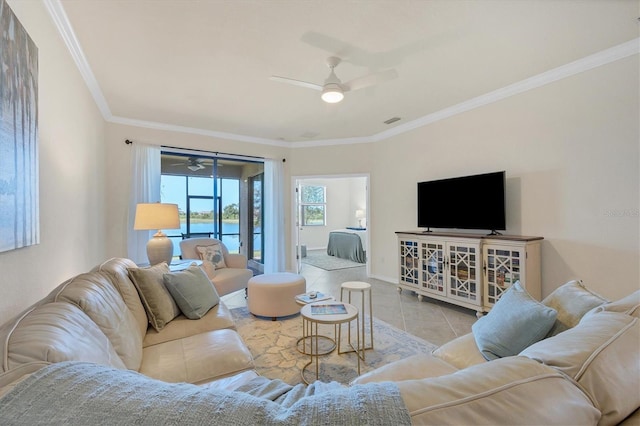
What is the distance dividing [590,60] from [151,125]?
5.63 meters

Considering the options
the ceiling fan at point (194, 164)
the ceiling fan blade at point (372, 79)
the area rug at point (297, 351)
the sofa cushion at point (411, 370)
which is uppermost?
the ceiling fan blade at point (372, 79)

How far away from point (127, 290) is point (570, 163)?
4.21m

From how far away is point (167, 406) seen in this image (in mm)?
510

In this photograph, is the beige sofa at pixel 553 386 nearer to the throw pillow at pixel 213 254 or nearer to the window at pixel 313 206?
the throw pillow at pixel 213 254

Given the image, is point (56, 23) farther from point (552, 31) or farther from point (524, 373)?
point (552, 31)

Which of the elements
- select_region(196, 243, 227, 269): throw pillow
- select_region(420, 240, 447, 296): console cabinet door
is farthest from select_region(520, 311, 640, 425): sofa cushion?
select_region(196, 243, 227, 269): throw pillow

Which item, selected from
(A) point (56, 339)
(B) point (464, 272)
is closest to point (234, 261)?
(B) point (464, 272)

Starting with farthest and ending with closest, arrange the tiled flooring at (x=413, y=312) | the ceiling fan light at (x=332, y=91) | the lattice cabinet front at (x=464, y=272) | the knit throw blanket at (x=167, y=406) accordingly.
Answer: the lattice cabinet front at (x=464, y=272) → the tiled flooring at (x=413, y=312) → the ceiling fan light at (x=332, y=91) → the knit throw blanket at (x=167, y=406)

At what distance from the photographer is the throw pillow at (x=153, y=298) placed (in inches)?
76.0

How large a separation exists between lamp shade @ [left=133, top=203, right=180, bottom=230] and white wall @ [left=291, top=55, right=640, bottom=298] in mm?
3761

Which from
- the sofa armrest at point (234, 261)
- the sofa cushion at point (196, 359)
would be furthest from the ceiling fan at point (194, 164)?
the sofa cushion at point (196, 359)

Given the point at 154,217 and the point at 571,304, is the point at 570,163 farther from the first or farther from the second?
the point at 154,217

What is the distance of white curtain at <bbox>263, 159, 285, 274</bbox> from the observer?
17.7 ft

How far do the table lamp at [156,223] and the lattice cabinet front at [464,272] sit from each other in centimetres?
346
